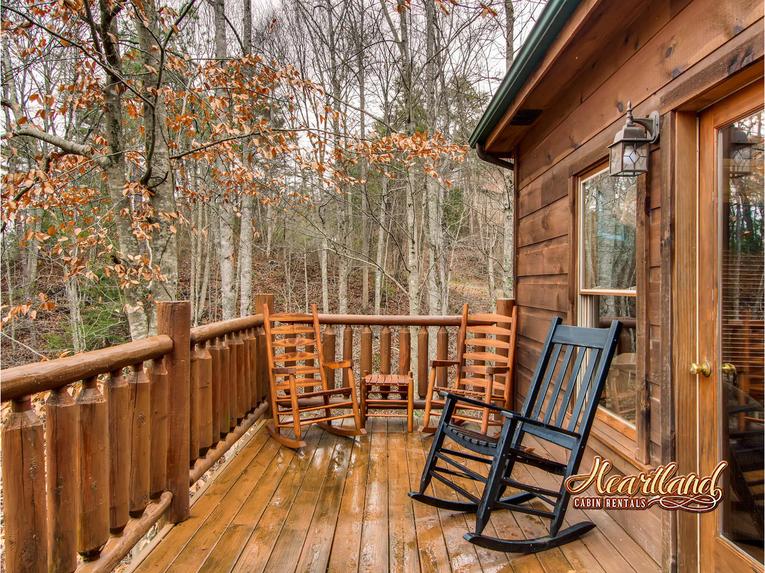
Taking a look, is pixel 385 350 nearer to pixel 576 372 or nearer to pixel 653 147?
pixel 576 372

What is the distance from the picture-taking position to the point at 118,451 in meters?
1.78

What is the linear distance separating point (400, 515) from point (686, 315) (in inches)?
61.5

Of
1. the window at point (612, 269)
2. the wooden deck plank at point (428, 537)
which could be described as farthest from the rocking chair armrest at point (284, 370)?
the window at point (612, 269)

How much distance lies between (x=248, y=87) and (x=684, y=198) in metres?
4.30

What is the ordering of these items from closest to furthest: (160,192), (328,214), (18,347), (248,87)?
(160,192), (248,87), (18,347), (328,214)

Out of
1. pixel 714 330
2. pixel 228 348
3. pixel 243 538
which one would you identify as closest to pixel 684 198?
pixel 714 330

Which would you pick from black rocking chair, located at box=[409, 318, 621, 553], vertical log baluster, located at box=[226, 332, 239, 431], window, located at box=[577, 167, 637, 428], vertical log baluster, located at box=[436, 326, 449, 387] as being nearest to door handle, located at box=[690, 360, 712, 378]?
black rocking chair, located at box=[409, 318, 621, 553]

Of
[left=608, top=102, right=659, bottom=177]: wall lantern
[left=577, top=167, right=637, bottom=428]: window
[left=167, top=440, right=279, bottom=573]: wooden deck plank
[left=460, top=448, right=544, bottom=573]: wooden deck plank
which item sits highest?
[left=608, top=102, right=659, bottom=177]: wall lantern

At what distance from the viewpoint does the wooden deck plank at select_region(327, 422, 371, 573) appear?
1.99 metres

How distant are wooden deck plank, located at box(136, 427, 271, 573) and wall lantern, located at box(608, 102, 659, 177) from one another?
2.40 meters

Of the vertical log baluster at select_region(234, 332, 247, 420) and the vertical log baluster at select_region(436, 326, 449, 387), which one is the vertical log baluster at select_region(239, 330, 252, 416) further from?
the vertical log baluster at select_region(436, 326, 449, 387)

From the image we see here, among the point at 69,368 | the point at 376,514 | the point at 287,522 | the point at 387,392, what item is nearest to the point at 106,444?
the point at 69,368

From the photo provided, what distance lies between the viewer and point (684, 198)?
1.77 m

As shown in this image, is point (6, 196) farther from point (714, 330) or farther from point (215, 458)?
point (714, 330)
